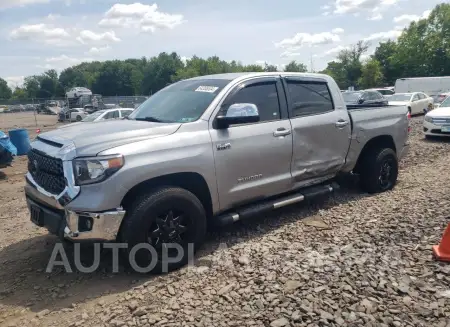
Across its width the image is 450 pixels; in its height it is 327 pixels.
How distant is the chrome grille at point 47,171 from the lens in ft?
11.3

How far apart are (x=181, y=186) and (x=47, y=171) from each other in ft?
4.22

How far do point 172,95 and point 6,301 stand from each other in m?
2.75

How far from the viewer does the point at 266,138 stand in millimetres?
4312

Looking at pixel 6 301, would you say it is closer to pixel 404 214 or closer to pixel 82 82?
pixel 404 214

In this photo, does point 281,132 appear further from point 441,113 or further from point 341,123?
point 441,113

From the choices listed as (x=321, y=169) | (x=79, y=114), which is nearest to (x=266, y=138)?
(x=321, y=169)

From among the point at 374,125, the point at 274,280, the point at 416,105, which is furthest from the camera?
the point at 416,105

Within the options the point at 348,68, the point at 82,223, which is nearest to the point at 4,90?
the point at 348,68

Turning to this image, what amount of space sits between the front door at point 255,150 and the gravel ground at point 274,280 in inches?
23.3

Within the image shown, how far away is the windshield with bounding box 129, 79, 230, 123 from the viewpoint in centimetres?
412

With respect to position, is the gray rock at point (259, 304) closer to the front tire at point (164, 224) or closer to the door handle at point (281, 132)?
the front tire at point (164, 224)

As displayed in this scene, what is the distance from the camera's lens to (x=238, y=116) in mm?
3906

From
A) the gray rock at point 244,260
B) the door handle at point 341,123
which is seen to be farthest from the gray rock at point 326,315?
the door handle at point 341,123

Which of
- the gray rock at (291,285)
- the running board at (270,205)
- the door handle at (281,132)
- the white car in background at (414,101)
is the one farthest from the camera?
the white car in background at (414,101)
